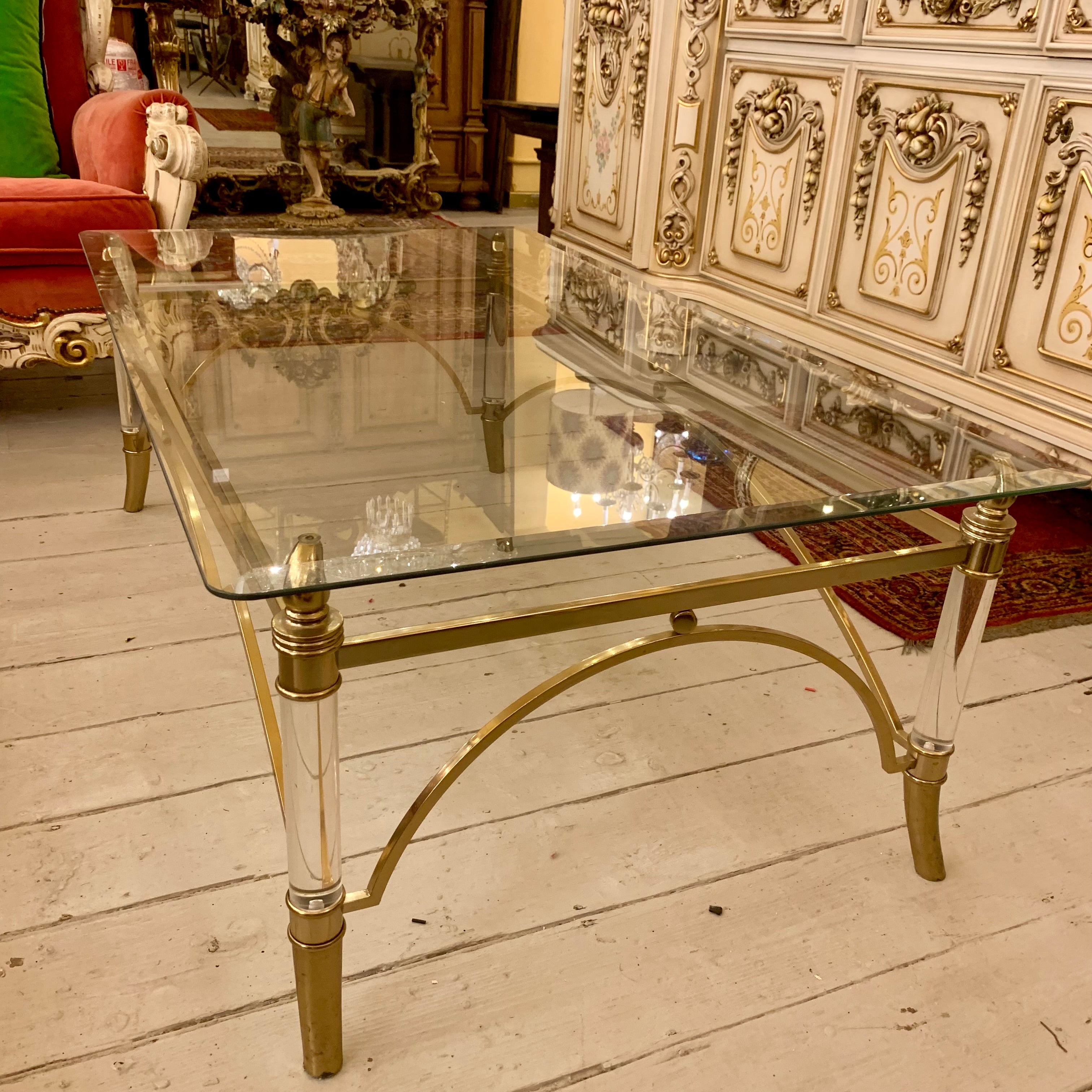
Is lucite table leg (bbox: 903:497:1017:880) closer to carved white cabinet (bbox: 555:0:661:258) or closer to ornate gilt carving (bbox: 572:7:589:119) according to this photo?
carved white cabinet (bbox: 555:0:661:258)

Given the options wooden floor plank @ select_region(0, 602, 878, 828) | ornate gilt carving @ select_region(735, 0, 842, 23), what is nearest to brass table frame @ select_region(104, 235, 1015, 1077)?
wooden floor plank @ select_region(0, 602, 878, 828)

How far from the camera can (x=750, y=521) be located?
30.3 inches

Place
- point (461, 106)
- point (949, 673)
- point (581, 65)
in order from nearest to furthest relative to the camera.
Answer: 1. point (949, 673)
2. point (581, 65)
3. point (461, 106)

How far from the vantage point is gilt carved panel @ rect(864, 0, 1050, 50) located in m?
1.76

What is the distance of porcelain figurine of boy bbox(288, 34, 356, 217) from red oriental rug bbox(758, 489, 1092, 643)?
107 inches

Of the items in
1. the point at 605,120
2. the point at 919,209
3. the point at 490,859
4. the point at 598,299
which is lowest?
the point at 490,859

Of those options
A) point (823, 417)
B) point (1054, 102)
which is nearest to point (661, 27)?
point (1054, 102)

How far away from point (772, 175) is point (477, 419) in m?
1.63

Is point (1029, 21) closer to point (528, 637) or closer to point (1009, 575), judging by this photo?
point (1009, 575)

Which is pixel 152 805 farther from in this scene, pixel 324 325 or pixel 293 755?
pixel 324 325

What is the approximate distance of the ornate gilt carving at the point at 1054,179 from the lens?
170 cm

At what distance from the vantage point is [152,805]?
1.09m

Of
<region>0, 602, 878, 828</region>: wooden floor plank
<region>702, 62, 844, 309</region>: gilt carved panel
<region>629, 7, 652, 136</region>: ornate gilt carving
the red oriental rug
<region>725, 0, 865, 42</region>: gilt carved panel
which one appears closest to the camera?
<region>0, 602, 878, 828</region>: wooden floor plank

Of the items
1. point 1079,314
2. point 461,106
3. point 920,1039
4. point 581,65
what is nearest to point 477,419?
point 920,1039
